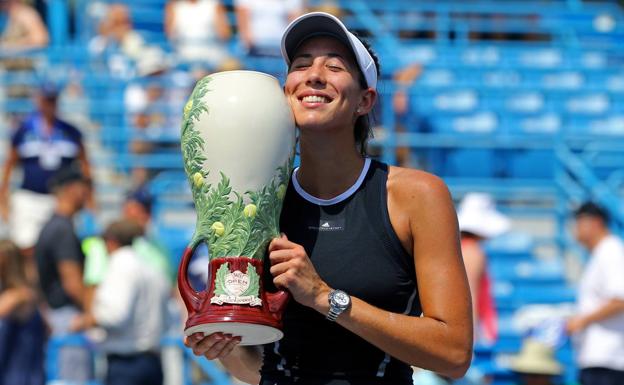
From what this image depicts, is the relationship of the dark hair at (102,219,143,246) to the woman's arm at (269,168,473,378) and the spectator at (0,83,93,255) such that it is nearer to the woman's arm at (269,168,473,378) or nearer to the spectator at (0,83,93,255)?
the spectator at (0,83,93,255)

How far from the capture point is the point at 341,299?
2652 mm

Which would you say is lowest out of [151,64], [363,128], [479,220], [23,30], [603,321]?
[603,321]

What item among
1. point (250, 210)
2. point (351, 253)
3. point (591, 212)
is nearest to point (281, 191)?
point (250, 210)

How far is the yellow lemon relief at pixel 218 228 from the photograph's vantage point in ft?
8.92

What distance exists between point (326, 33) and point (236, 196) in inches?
18.5

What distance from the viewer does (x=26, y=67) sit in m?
10.7

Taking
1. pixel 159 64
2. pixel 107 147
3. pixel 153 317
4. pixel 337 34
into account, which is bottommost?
pixel 153 317

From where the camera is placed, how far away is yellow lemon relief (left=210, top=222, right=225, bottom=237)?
8.92ft

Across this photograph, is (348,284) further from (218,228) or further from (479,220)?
(479,220)

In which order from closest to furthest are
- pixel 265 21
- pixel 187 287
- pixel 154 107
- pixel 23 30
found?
pixel 187 287, pixel 154 107, pixel 265 21, pixel 23 30

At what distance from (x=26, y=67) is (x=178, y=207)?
6.77 ft

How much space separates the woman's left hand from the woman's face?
0.34 metres

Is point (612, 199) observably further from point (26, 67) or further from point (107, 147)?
point (26, 67)

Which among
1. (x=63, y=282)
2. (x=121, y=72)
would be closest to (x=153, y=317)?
(x=63, y=282)
